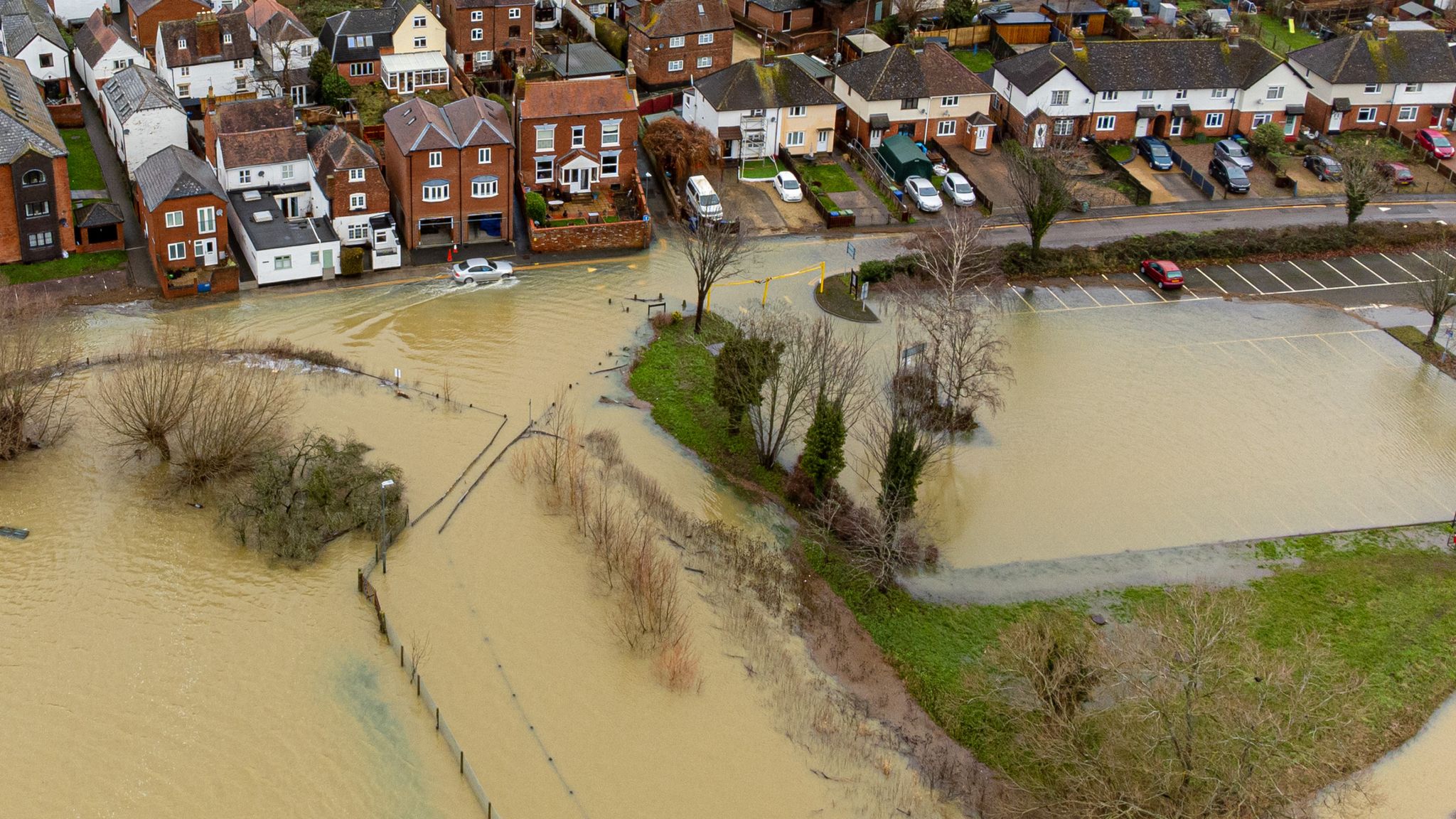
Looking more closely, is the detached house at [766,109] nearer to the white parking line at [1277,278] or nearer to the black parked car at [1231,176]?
the black parked car at [1231,176]

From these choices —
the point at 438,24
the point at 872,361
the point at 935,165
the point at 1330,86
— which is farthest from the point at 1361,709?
the point at 438,24

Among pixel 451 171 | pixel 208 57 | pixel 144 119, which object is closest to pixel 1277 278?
pixel 451 171

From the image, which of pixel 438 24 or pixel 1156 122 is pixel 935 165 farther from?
pixel 438 24

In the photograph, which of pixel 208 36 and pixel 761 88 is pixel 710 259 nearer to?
pixel 761 88

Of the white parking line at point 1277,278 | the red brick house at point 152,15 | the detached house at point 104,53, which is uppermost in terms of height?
the red brick house at point 152,15

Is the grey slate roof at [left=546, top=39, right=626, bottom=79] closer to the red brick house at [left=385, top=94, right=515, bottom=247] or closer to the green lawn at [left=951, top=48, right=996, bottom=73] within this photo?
the red brick house at [left=385, top=94, right=515, bottom=247]

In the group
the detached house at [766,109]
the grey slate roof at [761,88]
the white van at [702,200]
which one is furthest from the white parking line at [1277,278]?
the white van at [702,200]

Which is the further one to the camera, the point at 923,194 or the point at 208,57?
the point at 208,57
